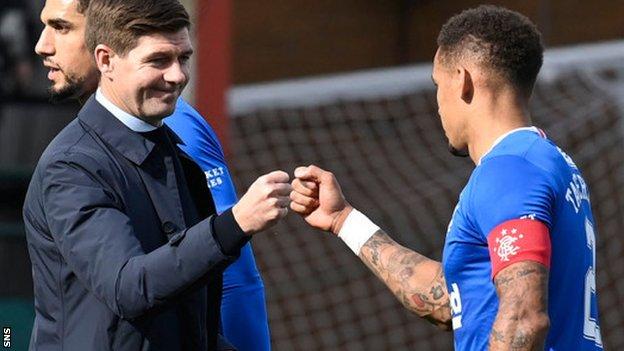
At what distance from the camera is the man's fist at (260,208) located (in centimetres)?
276

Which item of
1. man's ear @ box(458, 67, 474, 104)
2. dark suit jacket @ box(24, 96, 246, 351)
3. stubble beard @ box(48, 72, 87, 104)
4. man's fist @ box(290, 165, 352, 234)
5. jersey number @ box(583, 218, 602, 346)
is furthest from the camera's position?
man's fist @ box(290, 165, 352, 234)

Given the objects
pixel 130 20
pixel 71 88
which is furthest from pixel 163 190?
pixel 71 88

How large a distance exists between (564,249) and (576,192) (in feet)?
0.50

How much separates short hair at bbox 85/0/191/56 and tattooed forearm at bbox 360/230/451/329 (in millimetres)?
896

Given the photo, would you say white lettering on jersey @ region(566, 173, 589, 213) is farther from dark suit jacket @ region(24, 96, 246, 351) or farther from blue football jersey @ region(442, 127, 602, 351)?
dark suit jacket @ region(24, 96, 246, 351)

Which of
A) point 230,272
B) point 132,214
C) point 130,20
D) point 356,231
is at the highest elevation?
point 130,20

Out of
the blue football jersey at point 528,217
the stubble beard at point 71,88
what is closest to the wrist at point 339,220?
the blue football jersey at point 528,217

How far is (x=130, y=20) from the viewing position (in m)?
2.92

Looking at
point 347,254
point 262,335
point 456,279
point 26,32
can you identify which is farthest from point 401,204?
point 456,279

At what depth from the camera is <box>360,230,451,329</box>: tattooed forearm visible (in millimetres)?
3436

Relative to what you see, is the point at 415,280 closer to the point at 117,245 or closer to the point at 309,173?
the point at 309,173

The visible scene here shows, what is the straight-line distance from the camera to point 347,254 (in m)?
10.7

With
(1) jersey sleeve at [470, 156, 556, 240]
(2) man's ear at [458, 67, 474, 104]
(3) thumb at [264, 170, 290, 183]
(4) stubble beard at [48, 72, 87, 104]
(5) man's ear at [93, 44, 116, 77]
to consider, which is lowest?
(1) jersey sleeve at [470, 156, 556, 240]

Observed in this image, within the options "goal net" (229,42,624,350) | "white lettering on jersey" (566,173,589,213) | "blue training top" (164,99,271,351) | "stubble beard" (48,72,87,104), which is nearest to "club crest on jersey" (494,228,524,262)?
"white lettering on jersey" (566,173,589,213)
